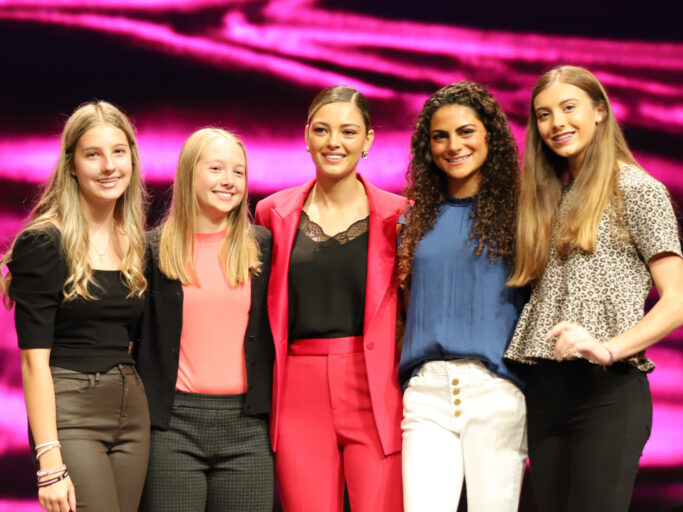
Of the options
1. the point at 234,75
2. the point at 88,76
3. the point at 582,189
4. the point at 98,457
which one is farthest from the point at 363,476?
the point at 88,76

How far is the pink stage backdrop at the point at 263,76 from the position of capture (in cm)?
403

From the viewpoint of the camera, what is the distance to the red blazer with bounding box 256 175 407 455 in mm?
2730

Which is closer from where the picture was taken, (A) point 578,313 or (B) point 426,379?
(A) point 578,313

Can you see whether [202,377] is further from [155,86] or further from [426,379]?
[155,86]

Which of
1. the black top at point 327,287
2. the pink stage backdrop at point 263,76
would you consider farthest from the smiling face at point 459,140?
the pink stage backdrop at point 263,76

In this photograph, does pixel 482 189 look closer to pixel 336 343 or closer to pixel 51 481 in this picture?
pixel 336 343

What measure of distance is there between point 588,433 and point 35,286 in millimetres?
1608

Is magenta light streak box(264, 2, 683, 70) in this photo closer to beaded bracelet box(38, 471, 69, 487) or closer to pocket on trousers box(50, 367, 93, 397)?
pocket on trousers box(50, 367, 93, 397)

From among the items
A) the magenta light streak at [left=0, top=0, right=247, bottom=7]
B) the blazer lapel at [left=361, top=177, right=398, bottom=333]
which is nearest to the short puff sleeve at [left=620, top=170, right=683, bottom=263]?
the blazer lapel at [left=361, top=177, right=398, bottom=333]

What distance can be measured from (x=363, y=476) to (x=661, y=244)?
3.93ft

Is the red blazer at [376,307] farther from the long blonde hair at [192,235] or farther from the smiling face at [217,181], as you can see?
the smiling face at [217,181]

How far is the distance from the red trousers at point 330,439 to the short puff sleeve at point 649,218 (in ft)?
3.30

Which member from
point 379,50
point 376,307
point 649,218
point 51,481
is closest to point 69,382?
point 51,481

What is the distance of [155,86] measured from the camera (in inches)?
160
